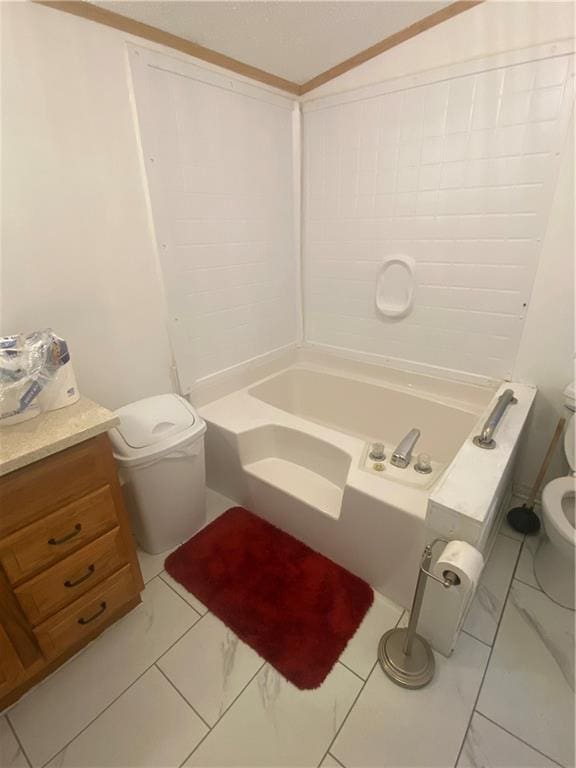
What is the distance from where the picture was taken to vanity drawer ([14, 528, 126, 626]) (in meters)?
1.01

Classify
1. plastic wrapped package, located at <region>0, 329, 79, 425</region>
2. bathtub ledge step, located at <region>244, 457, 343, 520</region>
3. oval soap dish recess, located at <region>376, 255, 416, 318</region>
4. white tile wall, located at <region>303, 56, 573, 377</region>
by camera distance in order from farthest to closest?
oval soap dish recess, located at <region>376, 255, 416, 318</region> < bathtub ledge step, located at <region>244, 457, 343, 520</region> < white tile wall, located at <region>303, 56, 573, 377</region> < plastic wrapped package, located at <region>0, 329, 79, 425</region>

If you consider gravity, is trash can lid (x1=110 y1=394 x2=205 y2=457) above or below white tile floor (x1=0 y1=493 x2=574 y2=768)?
above

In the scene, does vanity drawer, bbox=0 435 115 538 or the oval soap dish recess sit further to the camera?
the oval soap dish recess

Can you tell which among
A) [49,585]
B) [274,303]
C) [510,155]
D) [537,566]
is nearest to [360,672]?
[537,566]

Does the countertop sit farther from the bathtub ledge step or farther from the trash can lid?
the bathtub ledge step

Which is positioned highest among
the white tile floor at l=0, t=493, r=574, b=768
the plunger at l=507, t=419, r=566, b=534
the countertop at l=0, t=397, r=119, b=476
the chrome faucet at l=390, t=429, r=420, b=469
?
the countertop at l=0, t=397, r=119, b=476

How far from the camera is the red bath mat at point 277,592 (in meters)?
1.23

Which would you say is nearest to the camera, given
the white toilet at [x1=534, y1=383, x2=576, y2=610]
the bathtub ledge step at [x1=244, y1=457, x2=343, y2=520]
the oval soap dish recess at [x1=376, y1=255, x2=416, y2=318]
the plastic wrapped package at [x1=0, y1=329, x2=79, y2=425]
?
the plastic wrapped package at [x1=0, y1=329, x2=79, y2=425]

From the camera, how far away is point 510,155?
1.47 meters

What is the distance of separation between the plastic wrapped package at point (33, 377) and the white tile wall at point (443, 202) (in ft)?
5.19

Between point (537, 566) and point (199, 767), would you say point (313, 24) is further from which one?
point (199, 767)

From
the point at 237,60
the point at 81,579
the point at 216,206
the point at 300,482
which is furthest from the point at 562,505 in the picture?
the point at 237,60

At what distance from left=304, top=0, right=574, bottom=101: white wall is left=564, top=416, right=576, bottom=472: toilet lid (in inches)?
57.3

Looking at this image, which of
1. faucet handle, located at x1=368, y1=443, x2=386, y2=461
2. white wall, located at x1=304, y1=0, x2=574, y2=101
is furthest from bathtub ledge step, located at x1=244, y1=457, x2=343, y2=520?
white wall, located at x1=304, y1=0, x2=574, y2=101
